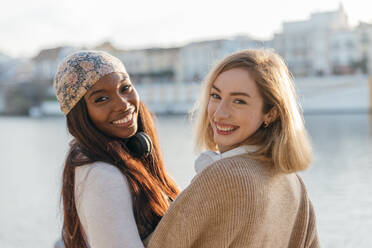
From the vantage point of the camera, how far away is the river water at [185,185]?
3.47 meters

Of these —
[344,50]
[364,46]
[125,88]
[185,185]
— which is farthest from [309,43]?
[125,88]

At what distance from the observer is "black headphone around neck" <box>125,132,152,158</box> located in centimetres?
83

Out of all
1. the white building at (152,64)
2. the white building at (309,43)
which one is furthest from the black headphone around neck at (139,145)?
the white building at (152,64)

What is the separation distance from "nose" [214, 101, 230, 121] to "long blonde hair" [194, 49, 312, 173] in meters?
0.05

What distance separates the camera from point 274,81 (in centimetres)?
70

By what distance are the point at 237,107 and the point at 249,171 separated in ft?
0.38

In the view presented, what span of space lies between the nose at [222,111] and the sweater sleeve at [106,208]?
171 mm

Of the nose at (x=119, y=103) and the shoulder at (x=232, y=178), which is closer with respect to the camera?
the shoulder at (x=232, y=178)

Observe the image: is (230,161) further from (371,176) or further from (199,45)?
(199,45)

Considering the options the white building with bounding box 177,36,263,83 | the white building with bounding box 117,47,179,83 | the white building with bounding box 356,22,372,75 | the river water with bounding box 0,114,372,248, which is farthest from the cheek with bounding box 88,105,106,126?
the white building with bounding box 117,47,179,83

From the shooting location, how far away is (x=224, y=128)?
73cm

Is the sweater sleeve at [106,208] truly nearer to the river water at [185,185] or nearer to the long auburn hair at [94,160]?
the long auburn hair at [94,160]

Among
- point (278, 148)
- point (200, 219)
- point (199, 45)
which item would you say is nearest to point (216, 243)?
point (200, 219)

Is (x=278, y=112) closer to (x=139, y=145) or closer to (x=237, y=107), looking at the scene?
(x=237, y=107)
